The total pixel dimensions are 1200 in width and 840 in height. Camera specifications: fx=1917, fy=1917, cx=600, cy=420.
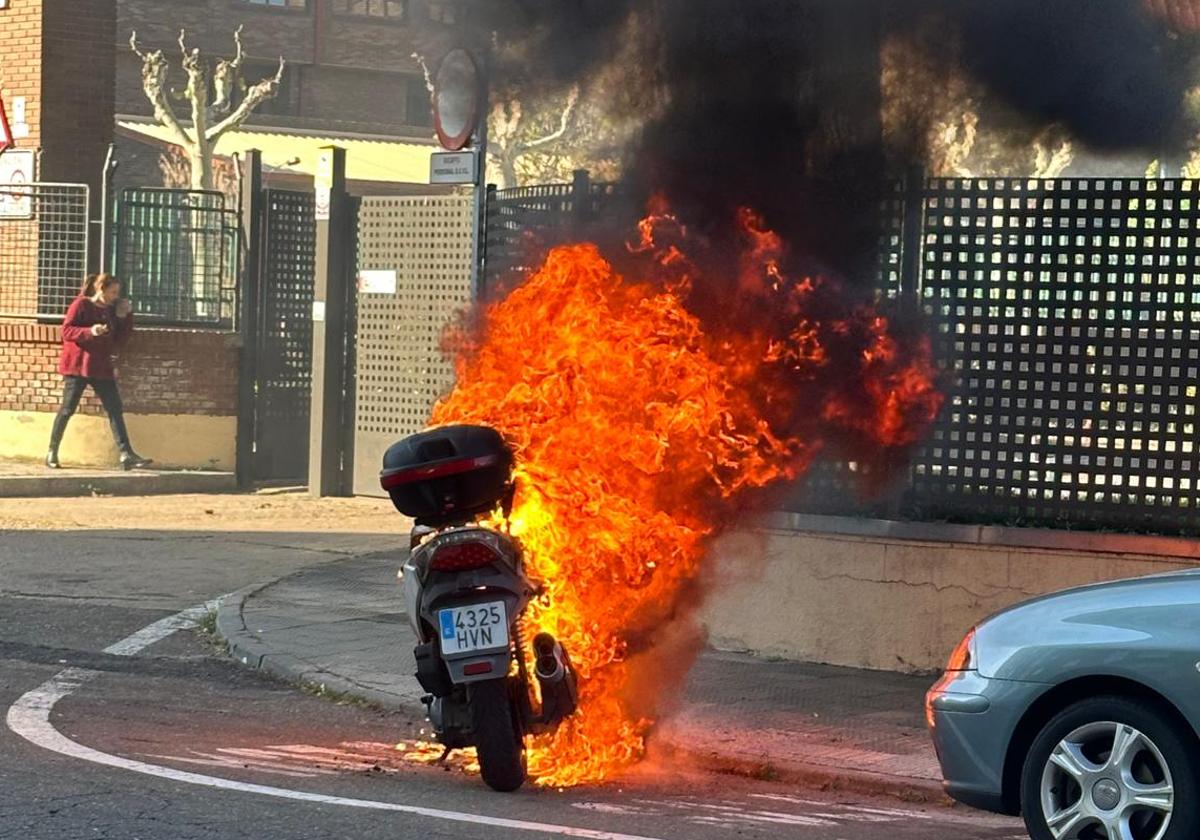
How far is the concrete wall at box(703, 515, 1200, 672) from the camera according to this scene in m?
9.55

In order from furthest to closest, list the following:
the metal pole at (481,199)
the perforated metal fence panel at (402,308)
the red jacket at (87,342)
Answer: the red jacket at (87,342) < the perforated metal fence panel at (402,308) < the metal pole at (481,199)

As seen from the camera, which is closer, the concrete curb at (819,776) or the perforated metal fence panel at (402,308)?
the concrete curb at (819,776)

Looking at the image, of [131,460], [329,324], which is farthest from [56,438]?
[329,324]

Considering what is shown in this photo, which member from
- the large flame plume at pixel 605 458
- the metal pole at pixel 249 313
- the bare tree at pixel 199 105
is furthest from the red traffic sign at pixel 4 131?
the bare tree at pixel 199 105

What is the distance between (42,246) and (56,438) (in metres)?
2.59

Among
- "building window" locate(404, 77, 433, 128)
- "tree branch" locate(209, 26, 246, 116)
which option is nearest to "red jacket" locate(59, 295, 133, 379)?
"tree branch" locate(209, 26, 246, 116)

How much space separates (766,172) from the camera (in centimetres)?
972

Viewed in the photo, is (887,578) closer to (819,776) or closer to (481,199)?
(819,776)

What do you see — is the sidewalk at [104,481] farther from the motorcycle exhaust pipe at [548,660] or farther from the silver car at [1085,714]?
the silver car at [1085,714]

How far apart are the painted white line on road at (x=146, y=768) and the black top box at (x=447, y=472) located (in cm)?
110

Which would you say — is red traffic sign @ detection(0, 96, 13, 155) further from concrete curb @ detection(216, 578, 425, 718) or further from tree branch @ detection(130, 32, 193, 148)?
tree branch @ detection(130, 32, 193, 148)

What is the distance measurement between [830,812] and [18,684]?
3959mm

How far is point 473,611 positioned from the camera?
22.6ft

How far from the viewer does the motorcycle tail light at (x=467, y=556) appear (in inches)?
273
